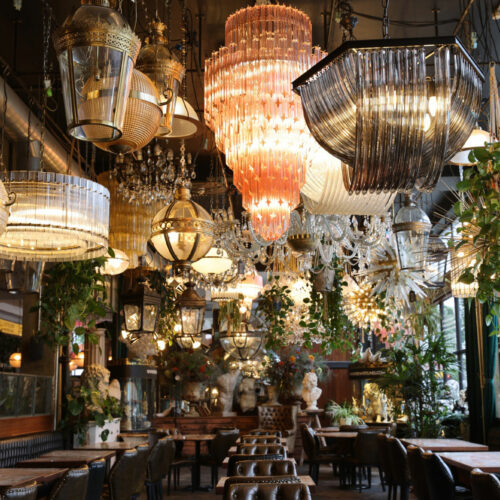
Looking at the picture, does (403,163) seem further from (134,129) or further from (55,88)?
(55,88)

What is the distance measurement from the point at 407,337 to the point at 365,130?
953 cm

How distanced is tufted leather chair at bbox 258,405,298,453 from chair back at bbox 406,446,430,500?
24.5 ft

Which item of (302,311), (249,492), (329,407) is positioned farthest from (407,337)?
(249,492)

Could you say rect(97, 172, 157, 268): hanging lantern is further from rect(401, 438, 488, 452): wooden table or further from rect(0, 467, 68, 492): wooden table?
rect(401, 438, 488, 452): wooden table

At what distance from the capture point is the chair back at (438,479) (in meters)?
4.89

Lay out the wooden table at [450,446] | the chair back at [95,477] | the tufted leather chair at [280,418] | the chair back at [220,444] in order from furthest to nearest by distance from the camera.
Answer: the tufted leather chair at [280,418] < the chair back at [220,444] < the wooden table at [450,446] < the chair back at [95,477]

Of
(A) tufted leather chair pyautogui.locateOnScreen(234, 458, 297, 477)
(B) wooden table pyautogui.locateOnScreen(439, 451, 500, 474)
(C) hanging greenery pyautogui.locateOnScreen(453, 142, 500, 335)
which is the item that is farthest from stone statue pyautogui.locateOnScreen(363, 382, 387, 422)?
(C) hanging greenery pyautogui.locateOnScreen(453, 142, 500, 335)

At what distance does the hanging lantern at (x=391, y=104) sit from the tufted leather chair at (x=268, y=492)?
7.45 feet

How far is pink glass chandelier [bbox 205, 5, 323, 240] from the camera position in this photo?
9.11 ft

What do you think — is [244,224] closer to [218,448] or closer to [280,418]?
[218,448]

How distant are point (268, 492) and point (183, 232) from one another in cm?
171

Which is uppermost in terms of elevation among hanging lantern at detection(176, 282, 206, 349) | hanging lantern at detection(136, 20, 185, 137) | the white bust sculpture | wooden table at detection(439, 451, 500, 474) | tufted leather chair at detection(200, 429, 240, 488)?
hanging lantern at detection(136, 20, 185, 137)

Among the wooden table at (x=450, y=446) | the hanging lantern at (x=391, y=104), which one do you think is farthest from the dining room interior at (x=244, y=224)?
the wooden table at (x=450, y=446)

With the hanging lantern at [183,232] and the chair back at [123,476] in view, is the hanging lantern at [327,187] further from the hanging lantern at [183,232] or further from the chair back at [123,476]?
the chair back at [123,476]
